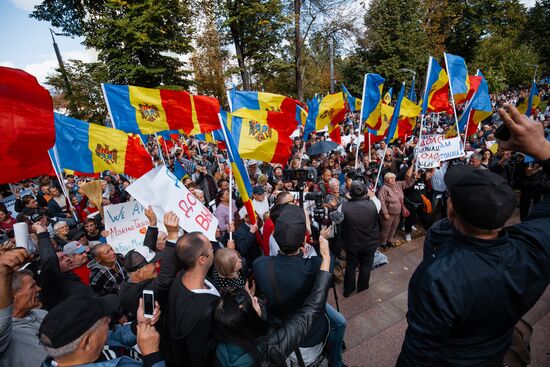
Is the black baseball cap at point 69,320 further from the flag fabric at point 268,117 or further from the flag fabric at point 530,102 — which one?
the flag fabric at point 530,102

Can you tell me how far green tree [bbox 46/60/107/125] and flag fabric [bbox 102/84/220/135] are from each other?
56.8 ft

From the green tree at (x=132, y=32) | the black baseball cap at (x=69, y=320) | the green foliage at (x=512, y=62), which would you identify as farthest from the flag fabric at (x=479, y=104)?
the green foliage at (x=512, y=62)

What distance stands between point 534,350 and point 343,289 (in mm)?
2333

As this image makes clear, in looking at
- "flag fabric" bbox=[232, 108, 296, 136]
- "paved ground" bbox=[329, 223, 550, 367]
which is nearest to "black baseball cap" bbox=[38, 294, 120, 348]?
"paved ground" bbox=[329, 223, 550, 367]

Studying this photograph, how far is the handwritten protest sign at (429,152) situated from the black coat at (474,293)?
5.43m

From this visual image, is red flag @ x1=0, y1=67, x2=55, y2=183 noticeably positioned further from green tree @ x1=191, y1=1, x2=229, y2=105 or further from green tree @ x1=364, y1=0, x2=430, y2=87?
green tree @ x1=364, y1=0, x2=430, y2=87

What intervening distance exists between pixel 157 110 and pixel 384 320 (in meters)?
5.02

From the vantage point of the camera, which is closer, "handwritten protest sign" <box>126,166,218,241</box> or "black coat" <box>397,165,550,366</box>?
"black coat" <box>397,165,550,366</box>

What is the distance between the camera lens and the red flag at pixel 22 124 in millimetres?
2562

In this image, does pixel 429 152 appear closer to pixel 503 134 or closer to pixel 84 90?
pixel 503 134

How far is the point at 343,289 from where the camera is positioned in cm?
486

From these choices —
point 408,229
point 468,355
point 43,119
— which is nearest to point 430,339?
point 468,355

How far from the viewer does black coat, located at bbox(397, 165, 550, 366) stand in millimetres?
1444

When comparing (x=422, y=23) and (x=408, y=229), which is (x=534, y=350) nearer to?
(x=408, y=229)
